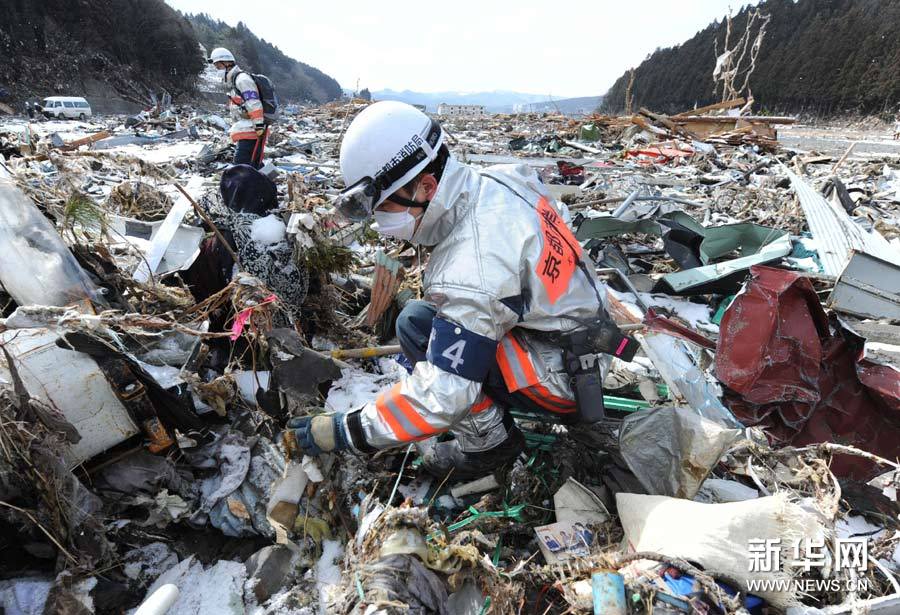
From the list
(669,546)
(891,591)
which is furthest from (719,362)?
(669,546)

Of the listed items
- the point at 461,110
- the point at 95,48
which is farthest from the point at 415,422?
the point at 95,48

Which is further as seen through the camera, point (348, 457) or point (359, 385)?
point (359, 385)

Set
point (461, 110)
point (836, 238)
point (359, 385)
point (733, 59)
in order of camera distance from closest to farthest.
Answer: point (359, 385) < point (836, 238) < point (733, 59) < point (461, 110)

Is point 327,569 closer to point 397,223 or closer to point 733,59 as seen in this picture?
point 397,223

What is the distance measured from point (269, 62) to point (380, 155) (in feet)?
288

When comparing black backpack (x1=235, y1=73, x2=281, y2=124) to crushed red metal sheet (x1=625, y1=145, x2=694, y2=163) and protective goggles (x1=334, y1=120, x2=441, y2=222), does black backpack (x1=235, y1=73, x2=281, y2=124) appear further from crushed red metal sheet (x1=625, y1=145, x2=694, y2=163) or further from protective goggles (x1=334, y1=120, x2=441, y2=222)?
crushed red metal sheet (x1=625, y1=145, x2=694, y2=163)

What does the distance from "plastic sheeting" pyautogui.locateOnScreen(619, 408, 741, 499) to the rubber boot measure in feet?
1.59

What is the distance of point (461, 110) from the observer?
2962 centimetres

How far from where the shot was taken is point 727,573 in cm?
132

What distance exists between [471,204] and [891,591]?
1.94 metres

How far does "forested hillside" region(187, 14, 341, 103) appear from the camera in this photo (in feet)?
193

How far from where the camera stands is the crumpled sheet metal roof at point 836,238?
4.08 metres

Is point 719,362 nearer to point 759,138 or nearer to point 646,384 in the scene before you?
point 646,384

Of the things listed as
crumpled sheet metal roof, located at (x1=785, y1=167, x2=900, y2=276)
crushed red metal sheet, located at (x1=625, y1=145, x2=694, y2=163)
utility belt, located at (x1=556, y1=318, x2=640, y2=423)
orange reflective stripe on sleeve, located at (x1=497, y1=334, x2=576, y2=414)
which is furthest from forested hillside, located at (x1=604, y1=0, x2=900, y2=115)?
orange reflective stripe on sleeve, located at (x1=497, y1=334, x2=576, y2=414)
